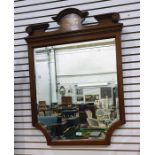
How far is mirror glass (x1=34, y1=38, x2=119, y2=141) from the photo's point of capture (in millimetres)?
1817

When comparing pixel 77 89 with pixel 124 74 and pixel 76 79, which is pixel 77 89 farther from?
pixel 124 74

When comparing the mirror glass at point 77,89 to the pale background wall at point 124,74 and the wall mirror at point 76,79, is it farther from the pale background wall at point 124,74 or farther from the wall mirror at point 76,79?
the pale background wall at point 124,74

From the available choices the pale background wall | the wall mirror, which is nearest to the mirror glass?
the wall mirror

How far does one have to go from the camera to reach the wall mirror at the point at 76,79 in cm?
180

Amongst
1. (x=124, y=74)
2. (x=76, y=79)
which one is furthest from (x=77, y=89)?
(x=124, y=74)

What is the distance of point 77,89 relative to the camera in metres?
1.91

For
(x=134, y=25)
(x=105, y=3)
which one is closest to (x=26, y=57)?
(x=105, y=3)

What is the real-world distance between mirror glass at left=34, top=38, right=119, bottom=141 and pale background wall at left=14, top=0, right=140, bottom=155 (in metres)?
0.10

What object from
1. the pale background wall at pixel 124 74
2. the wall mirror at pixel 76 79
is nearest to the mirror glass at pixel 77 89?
the wall mirror at pixel 76 79

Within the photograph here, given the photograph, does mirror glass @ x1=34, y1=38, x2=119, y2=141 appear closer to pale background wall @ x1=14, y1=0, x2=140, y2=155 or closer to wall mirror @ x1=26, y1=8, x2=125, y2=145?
wall mirror @ x1=26, y1=8, x2=125, y2=145

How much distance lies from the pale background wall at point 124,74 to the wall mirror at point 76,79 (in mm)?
69

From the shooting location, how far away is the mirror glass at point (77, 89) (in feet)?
5.96
